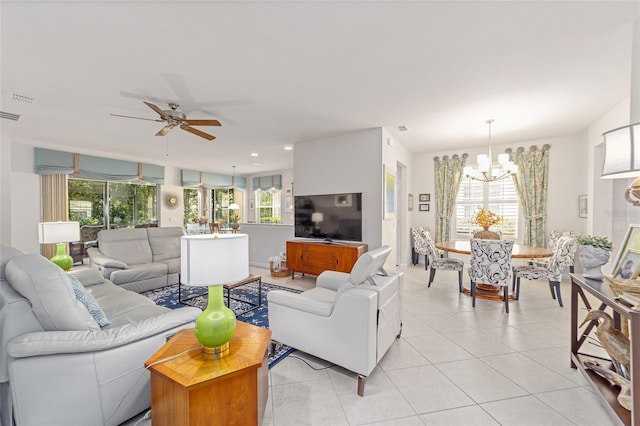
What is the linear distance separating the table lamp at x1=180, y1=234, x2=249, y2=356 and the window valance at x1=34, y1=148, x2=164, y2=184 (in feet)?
19.9

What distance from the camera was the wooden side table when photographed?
1143 millimetres

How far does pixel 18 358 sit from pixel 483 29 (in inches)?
135

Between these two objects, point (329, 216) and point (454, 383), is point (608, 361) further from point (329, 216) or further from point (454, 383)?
point (329, 216)

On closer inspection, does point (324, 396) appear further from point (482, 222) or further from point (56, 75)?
point (56, 75)

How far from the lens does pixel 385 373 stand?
6.68 feet

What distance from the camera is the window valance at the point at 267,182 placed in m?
8.71

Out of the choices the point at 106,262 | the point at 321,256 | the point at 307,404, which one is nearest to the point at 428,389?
the point at 307,404

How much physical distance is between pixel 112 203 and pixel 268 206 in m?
4.40

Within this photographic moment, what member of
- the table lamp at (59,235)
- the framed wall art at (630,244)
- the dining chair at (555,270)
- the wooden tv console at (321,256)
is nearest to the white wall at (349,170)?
the wooden tv console at (321,256)

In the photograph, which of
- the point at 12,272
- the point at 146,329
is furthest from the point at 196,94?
the point at 146,329

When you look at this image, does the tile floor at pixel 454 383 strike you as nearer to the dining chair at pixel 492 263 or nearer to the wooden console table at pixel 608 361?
the wooden console table at pixel 608 361

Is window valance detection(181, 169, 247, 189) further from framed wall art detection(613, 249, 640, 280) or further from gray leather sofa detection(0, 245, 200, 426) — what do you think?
framed wall art detection(613, 249, 640, 280)

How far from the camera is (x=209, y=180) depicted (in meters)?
8.43

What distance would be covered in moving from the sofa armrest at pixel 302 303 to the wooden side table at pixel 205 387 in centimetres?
64
